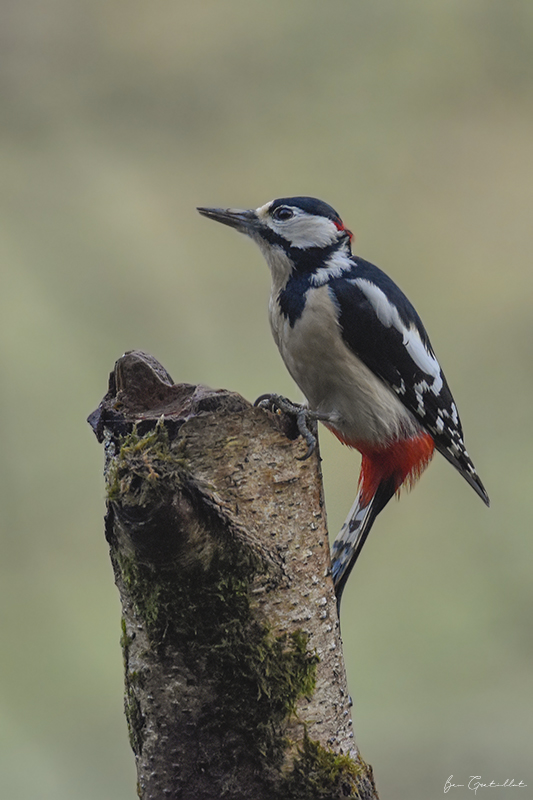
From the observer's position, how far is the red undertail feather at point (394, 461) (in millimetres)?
1709

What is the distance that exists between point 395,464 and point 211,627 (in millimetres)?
841

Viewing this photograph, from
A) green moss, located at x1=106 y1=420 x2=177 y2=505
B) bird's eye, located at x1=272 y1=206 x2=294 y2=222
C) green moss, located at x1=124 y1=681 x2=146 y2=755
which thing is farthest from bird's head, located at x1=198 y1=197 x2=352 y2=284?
green moss, located at x1=124 y1=681 x2=146 y2=755

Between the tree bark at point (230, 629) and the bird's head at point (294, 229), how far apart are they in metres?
0.70

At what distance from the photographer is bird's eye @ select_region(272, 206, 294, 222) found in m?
1.71

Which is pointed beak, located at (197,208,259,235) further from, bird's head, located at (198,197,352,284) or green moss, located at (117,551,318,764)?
green moss, located at (117,551,318,764)

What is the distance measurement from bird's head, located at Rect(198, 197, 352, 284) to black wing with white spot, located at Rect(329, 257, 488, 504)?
0.27ft

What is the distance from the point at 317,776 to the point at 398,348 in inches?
36.4

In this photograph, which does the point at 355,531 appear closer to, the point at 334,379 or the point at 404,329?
the point at 334,379

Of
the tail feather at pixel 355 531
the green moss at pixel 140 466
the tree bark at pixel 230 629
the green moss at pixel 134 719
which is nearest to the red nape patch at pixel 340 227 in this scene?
the tail feather at pixel 355 531

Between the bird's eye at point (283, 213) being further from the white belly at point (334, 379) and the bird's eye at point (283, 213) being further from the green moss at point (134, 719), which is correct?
the green moss at point (134, 719)

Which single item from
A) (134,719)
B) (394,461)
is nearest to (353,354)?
(394,461)

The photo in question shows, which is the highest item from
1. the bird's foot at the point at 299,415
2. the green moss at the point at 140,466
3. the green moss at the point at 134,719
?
the bird's foot at the point at 299,415

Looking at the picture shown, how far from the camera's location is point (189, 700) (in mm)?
1001

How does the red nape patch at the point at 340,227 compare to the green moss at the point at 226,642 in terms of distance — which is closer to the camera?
the green moss at the point at 226,642
